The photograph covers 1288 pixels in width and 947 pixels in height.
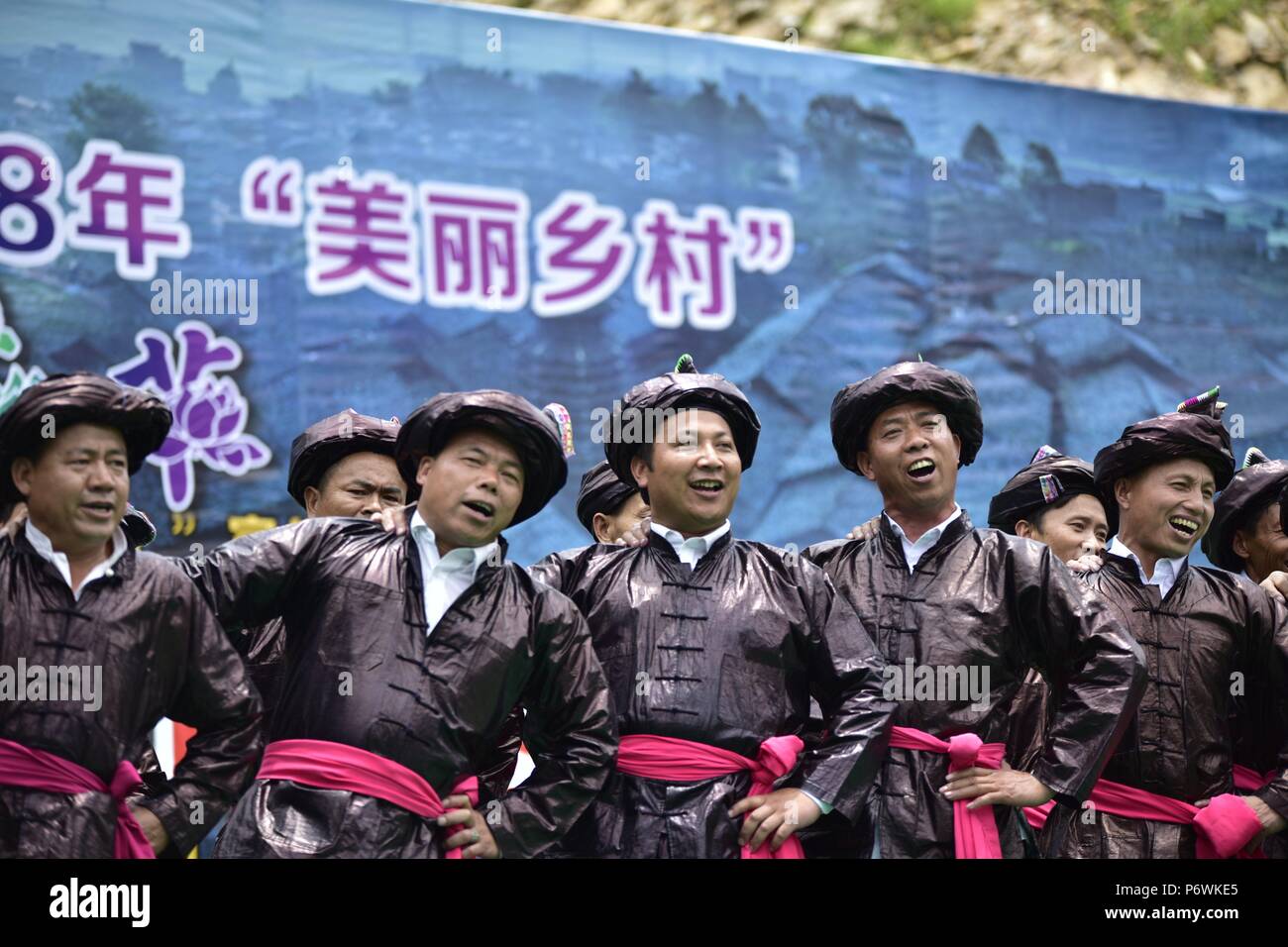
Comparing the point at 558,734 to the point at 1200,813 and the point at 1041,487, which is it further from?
the point at 1041,487

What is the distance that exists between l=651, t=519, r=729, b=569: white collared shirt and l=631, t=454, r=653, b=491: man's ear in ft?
0.65

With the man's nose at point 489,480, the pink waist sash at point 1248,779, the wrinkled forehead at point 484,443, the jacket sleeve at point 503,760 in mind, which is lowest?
the pink waist sash at point 1248,779

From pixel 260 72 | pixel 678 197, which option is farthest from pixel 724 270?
pixel 260 72

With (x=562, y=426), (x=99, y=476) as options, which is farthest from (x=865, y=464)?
(x=99, y=476)

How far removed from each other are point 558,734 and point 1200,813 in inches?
82.3

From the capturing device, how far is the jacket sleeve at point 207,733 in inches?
160

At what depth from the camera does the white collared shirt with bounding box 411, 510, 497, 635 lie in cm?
431

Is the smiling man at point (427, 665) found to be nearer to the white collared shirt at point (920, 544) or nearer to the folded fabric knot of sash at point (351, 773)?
the folded fabric knot of sash at point (351, 773)

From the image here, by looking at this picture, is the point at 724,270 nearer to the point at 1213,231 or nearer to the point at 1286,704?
the point at 1213,231

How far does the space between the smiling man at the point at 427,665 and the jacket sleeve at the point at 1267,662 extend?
7.40 ft

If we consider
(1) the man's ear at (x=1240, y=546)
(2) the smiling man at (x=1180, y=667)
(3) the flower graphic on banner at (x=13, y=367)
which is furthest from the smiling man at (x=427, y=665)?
(3) the flower graphic on banner at (x=13, y=367)

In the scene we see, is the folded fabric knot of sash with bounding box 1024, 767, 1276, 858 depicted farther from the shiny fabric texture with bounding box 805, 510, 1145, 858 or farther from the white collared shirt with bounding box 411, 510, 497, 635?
the white collared shirt with bounding box 411, 510, 497, 635

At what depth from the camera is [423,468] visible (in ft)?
14.9

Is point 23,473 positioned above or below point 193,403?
below
